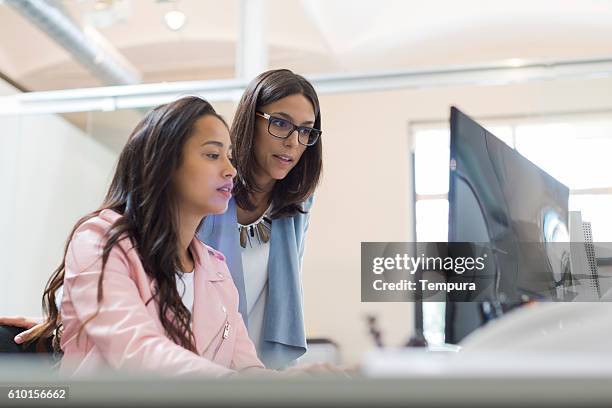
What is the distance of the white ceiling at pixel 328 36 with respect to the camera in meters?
3.12

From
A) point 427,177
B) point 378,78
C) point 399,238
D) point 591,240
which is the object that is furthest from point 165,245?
point 427,177

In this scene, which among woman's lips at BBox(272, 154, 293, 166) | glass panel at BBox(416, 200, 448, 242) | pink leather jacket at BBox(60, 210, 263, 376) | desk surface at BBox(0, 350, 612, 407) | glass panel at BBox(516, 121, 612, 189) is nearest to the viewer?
desk surface at BBox(0, 350, 612, 407)

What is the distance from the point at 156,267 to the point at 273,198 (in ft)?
1.86

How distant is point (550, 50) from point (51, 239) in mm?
2625

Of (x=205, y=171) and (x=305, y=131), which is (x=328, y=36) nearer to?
(x=305, y=131)

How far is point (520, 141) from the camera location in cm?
318

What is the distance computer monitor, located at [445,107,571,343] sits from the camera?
1045 millimetres

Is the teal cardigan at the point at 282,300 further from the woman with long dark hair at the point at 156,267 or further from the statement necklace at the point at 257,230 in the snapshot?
the woman with long dark hair at the point at 156,267

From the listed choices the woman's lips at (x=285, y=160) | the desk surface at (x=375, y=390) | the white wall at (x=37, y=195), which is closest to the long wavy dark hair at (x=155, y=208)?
the woman's lips at (x=285, y=160)

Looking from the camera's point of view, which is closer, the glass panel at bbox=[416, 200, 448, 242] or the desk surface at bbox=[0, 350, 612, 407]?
A: the desk surface at bbox=[0, 350, 612, 407]

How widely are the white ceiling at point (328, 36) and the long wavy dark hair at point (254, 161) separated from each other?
142 centimetres

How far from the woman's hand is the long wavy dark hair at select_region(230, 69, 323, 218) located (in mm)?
507

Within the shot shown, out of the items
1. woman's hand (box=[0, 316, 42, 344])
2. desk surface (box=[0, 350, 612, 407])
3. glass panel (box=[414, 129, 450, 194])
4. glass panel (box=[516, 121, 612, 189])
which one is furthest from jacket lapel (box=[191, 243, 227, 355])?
glass panel (box=[414, 129, 450, 194])

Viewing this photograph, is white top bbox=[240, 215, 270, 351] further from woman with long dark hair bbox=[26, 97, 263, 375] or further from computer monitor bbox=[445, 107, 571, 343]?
computer monitor bbox=[445, 107, 571, 343]
